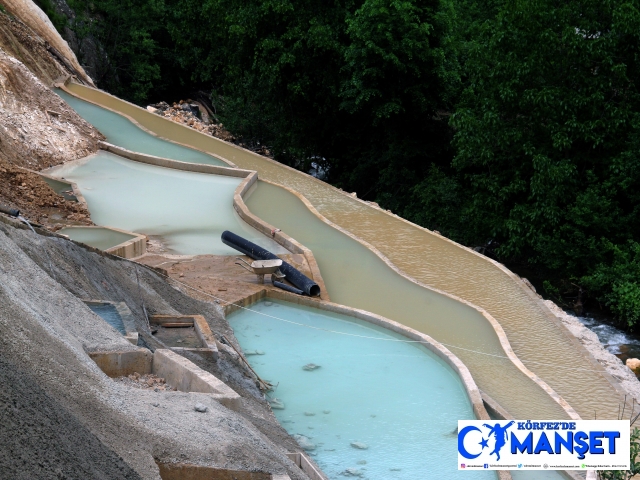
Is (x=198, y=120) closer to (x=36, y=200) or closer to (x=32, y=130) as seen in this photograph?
(x=32, y=130)

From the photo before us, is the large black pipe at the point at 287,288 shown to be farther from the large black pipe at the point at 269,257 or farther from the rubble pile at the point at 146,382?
the rubble pile at the point at 146,382

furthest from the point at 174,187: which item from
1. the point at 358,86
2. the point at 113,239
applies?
the point at 358,86

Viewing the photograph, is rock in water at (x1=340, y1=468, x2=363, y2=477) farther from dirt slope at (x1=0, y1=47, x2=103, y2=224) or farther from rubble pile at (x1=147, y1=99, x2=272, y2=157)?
rubble pile at (x1=147, y1=99, x2=272, y2=157)

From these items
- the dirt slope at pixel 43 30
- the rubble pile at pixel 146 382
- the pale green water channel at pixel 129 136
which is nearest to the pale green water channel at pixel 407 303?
the pale green water channel at pixel 129 136

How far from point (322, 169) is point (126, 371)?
20364 mm

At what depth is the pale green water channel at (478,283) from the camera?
33.5 feet

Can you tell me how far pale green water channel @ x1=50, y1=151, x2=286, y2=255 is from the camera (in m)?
14.8

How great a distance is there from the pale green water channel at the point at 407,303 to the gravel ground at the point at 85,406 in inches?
122

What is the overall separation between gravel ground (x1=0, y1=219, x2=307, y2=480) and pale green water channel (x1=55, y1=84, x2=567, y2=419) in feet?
10.2

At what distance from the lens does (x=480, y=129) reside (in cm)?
1898

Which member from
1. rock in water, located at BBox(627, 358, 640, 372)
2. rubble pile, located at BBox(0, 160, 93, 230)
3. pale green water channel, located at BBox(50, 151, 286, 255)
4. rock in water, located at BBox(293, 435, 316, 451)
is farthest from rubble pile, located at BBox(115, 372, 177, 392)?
rock in water, located at BBox(627, 358, 640, 372)

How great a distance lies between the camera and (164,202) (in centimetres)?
1667

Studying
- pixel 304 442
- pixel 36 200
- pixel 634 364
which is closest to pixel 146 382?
→ pixel 304 442

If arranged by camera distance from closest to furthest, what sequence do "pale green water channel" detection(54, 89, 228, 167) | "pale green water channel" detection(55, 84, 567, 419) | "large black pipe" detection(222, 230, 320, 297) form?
"pale green water channel" detection(55, 84, 567, 419) → "large black pipe" detection(222, 230, 320, 297) → "pale green water channel" detection(54, 89, 228, 167)
